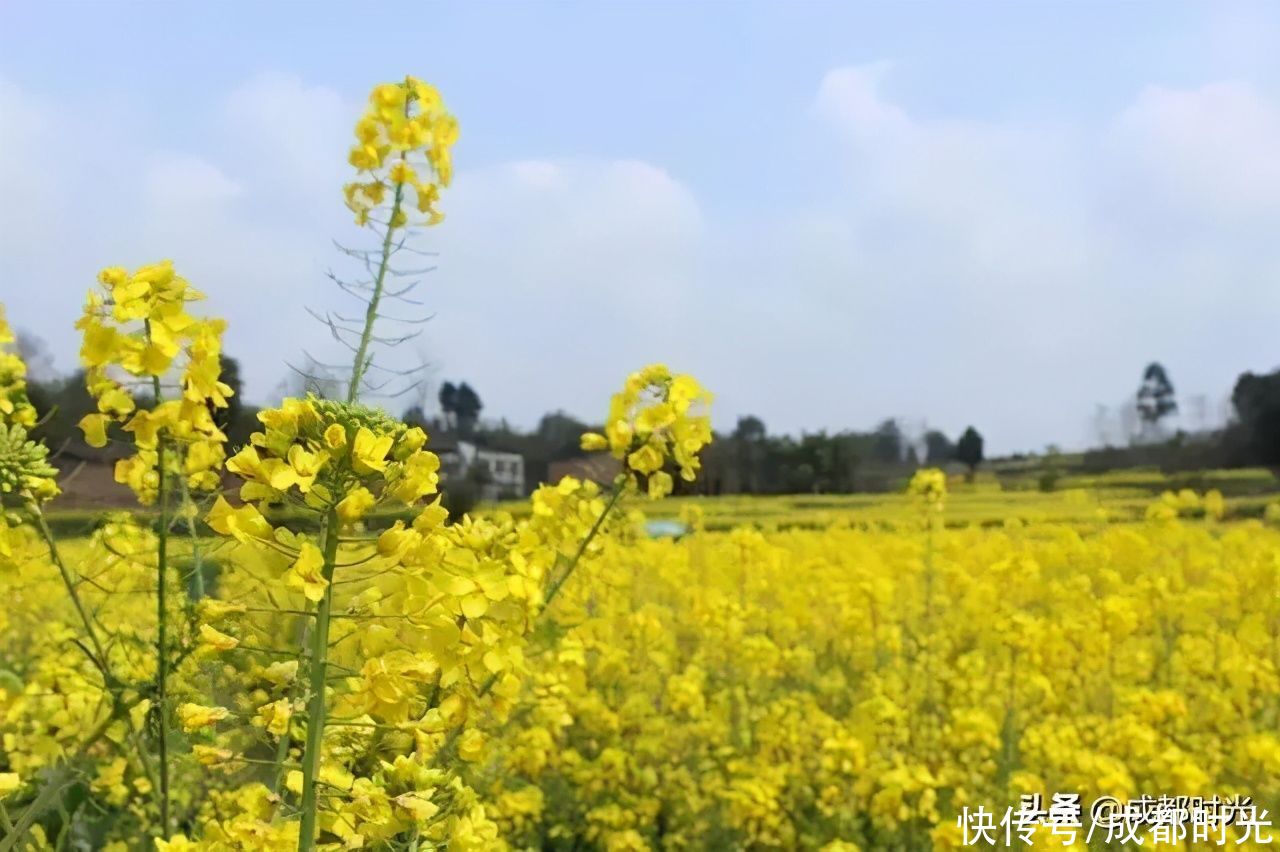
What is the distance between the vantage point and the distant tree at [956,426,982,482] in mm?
10578

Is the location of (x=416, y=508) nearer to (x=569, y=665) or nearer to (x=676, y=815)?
(x=569, y=665)

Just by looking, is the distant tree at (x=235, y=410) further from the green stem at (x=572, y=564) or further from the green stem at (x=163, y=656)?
the green stem at (x=572, y=564)

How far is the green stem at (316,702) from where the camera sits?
0.92 metres

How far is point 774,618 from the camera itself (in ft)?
15.9

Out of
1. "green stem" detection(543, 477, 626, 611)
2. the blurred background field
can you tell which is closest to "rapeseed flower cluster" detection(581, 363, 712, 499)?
"green stem" detection(543, 477, 626, 611)

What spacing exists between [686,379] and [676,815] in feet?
7.29

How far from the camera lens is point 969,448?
10.9 metres

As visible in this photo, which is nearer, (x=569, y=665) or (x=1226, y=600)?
(x=569, y=665)

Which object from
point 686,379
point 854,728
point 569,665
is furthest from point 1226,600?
point 686,379

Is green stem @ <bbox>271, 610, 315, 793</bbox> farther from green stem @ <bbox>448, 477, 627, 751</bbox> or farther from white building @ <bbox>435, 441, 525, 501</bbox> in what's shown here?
white building @ <bbox>435, 441, 525, 501</bbox>

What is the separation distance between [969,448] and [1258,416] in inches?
107

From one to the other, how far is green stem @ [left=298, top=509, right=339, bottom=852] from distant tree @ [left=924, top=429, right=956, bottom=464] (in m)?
8.57

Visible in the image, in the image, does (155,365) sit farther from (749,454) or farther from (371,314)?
(749,454)

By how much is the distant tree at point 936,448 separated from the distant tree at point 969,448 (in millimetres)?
503
